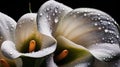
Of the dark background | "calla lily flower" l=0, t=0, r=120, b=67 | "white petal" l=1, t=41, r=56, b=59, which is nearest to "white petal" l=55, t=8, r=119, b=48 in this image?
"calla lily flower" l=0, t=0, r=120, b=67

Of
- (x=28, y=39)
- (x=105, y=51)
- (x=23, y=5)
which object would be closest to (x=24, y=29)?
(x=28, y=39)

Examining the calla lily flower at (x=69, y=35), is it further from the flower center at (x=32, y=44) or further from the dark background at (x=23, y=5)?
the dark background at (x=23, y=5)

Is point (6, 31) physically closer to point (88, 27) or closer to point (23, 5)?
point (88, 27)

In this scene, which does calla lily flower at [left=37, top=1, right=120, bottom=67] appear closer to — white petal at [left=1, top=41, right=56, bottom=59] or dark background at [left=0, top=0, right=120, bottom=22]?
white petal at [left=1, top=41, right=56, bottom=59]

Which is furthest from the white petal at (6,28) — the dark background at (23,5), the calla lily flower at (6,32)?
the dark background at (23,5)

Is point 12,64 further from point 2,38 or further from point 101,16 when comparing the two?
point 101,16

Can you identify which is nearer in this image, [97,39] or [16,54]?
[16,54]

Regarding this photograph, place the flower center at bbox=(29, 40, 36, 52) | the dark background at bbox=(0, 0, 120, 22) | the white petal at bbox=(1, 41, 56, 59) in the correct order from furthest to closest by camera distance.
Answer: the dark background at bbox=(0, 0, 120, 22)
the flower center at bbox=(29, 40, 36, 52)
the white petal at bbox=(1, 41, 56, 59)

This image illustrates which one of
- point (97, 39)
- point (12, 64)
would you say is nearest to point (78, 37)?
point (97, 39)
